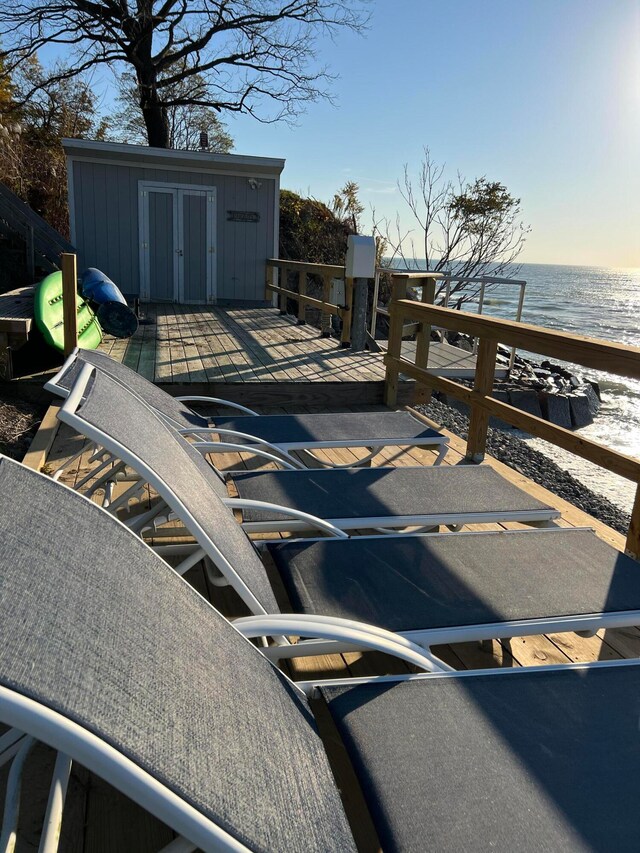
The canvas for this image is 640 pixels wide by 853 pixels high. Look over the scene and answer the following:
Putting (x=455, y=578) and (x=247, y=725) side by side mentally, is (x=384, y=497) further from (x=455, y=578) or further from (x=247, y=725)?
(x=247, y=725)

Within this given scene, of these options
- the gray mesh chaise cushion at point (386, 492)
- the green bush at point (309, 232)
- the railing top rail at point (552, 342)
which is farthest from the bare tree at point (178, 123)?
the gray mesh chaise cushion at point (386, 492)

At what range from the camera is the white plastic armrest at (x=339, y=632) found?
1.35 metres

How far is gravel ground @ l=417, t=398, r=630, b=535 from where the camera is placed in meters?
4.58

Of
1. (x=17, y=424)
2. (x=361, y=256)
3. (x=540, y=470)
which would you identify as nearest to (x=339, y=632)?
(x=17, y=424)

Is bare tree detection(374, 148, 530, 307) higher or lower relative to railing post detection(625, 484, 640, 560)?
higher

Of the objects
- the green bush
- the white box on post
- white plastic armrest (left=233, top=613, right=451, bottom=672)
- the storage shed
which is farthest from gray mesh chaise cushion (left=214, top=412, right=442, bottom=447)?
the green bush

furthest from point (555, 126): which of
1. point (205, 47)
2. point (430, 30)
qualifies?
point (205, 47)

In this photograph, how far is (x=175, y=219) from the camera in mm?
11242

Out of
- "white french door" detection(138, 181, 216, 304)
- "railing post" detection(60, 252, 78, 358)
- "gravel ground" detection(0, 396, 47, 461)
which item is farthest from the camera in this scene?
"white french door" detection(138, 181, 216, 304)

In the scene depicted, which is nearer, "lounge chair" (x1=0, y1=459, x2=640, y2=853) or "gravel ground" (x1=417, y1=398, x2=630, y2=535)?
"lounge chair" (x1=0, y1=459, x2=640, y2=853)

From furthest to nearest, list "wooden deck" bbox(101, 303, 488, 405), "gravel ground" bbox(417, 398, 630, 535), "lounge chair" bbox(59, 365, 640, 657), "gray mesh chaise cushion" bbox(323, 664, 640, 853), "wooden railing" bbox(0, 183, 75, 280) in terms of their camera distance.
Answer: "wooden railing" bbox(0, 183, 75, 280), "wooden deck" bbox(101, 303, 488, 405), "gravel ground" bbox(417, 398, 630, 535), "lounge chair" bbox(59, 365, 640, 657), "gray mesh chaise cushion" bbox(323, 664, 640, 853)

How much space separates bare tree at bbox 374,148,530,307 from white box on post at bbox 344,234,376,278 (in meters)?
8.80

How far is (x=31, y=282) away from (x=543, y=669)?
36.6ft

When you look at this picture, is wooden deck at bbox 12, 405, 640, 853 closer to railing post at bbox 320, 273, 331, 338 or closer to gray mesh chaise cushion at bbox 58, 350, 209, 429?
gray mesh chaise cushion at bbox 58, 350, 209, 429
